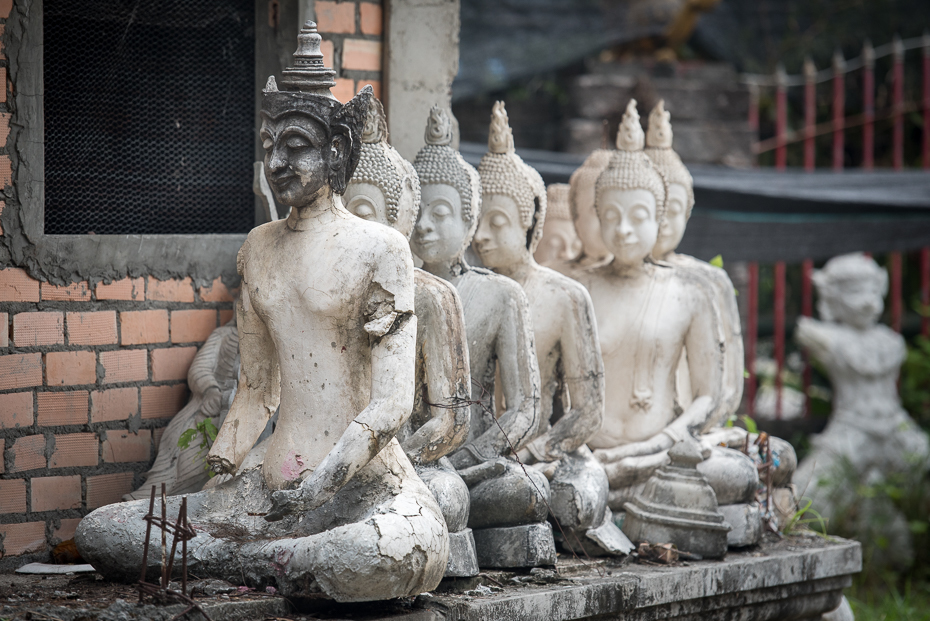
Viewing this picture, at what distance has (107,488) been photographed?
15.2 feet

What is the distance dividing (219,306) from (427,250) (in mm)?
1016

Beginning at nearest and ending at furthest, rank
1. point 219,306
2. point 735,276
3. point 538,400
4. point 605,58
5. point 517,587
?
point 517,587, point 538,400, point 219,306, point 735,276, point 605,58

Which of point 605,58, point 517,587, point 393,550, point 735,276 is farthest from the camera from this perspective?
point 605,58

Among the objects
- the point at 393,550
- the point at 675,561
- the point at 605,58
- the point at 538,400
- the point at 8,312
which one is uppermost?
the point at 605,58

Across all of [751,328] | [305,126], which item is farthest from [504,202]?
[751,328]

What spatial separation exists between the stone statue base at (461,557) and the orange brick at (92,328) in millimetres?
1568

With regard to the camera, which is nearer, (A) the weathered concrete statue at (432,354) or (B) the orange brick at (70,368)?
(A) the weathered concrete statue at (432,354)

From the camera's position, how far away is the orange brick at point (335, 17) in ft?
16.2

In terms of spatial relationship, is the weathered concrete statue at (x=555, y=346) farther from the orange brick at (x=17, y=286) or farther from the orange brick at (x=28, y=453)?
the orange brick at (x=28, y=453)

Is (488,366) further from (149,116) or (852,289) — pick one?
(852,289)

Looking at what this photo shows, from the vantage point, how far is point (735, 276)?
8.76 meters

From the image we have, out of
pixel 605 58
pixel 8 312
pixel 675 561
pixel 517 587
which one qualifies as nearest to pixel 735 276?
pixel 605 58

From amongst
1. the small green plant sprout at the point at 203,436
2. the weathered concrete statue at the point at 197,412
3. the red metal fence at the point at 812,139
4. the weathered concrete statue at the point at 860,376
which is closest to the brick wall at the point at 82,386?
the weathered concrete statue at the point at 197,412

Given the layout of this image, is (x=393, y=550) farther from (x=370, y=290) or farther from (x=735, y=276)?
(x=735, y=276)
